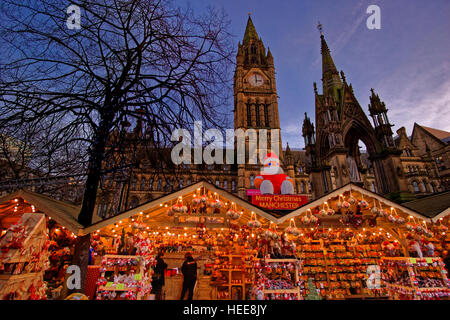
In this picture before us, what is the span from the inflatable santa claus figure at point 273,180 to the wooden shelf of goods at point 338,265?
2.79 m

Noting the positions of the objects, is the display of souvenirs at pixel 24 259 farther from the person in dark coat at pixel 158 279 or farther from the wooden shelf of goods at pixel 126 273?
the person in dark coat at pixel 158 279

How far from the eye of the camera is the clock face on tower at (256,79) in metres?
42.4

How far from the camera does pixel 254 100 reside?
4094cm

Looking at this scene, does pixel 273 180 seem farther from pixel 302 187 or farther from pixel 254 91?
pixel 302 187

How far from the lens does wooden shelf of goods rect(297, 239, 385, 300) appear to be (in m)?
8.08

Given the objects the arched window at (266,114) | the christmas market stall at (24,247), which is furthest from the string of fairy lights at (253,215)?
the arched window at (266,114)

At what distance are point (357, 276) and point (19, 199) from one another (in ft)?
40.9

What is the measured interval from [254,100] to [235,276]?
36.9 metres

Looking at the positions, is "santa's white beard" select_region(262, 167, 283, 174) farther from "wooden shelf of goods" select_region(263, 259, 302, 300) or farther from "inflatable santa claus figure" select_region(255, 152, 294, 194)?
"wooden shelf of goods" select_region(263, 259, 302, 300)

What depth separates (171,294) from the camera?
8750 millimetres

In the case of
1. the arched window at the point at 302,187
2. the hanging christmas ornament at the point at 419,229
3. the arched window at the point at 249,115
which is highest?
the arched window at the point at 249,115

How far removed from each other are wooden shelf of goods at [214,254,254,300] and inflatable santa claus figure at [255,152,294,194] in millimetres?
3478

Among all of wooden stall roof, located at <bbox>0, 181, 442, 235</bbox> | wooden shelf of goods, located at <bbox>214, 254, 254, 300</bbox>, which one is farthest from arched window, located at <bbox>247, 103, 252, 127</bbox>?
wooden stall roof, located at <bbox>0, 181, 442, 235</bbox>

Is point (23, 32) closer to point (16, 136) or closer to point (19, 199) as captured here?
point (16, 136)
